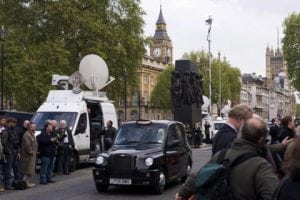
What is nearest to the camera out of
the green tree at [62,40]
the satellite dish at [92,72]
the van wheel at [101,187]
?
the van wheel at [101,187]

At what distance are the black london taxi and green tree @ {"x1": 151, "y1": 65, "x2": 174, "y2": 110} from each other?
285ft

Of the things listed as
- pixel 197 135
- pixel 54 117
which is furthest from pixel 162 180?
pixel 197 135

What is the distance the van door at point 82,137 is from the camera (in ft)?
67.7

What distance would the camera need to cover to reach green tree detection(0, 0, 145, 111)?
43500mm

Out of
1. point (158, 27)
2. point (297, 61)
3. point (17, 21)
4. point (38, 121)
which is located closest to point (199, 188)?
point (38, 121)

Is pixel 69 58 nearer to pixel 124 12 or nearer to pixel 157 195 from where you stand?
pixel 124 12

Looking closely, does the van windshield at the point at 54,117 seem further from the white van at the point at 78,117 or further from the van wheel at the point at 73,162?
the van wheel at the point at 73,162

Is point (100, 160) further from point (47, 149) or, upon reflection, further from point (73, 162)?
point (73, 162)

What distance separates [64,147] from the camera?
1875 centimetres

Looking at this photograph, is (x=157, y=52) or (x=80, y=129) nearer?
(x=80, y=129)

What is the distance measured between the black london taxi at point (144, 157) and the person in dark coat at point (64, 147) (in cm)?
409

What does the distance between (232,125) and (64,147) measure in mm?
13161

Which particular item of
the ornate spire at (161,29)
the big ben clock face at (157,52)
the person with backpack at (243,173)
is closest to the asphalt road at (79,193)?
the person with backpack at (243,173)

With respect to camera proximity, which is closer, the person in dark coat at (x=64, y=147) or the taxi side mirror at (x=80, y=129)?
the person in dark coat at (x=64, y=147)
